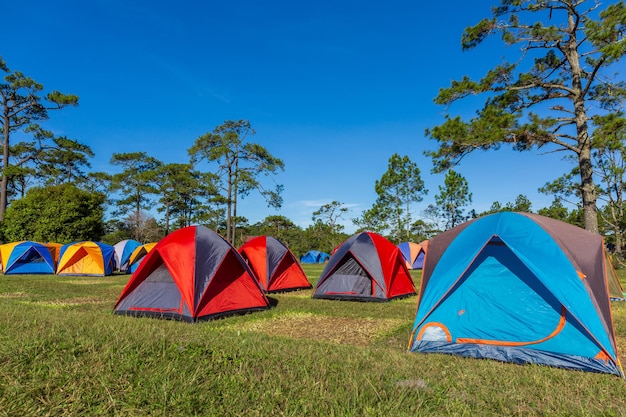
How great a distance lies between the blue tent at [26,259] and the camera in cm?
1886

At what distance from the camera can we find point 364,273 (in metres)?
10.2

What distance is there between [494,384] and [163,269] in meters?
6.70

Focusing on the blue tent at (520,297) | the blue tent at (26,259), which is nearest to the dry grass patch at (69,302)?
the blue tent at (520,297)

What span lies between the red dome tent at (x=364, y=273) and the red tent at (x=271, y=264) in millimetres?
2260

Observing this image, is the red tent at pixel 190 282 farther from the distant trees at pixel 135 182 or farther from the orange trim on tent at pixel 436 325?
the distant trees at pixel 135 182

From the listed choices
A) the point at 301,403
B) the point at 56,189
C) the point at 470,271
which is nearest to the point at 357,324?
the point at 470,271

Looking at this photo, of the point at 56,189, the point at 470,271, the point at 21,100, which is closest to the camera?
the point at 470,271

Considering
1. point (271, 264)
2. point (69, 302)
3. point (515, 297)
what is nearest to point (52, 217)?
point (69, 302)

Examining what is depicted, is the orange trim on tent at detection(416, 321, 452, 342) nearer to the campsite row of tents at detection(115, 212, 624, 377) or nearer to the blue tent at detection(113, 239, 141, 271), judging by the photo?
the campsite row of tents at detection(115, 212, 624, 377)

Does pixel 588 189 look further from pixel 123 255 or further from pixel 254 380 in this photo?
pixel 123 255

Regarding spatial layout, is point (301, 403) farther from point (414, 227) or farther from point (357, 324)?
point (414, 227)

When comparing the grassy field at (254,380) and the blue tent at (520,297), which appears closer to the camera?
the grassy field at (254,380)

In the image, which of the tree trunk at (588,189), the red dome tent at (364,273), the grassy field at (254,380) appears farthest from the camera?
the tree trunk at (588,189)

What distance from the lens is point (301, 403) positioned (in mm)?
2875
